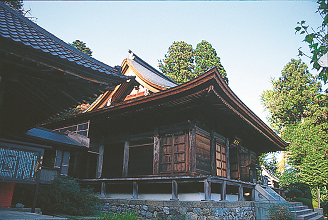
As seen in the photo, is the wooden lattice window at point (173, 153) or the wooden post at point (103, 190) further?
the wooden post at point (103, 190)

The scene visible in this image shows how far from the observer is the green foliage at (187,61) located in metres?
32.9

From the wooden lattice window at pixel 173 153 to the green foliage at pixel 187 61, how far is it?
21628mm

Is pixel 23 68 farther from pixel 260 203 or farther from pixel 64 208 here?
pixel 260 203

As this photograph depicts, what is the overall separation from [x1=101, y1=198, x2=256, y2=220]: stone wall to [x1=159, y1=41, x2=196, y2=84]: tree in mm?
24015

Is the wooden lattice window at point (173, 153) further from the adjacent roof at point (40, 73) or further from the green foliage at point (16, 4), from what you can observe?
the green foliage at point (16, 4)

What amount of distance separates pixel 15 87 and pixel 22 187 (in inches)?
237

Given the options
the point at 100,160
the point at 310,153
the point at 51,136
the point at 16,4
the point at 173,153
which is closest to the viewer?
the point at 173,153

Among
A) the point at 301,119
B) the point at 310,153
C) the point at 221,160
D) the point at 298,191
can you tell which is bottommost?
the point at 298,191

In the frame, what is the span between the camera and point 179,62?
35.3m

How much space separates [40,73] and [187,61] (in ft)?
105

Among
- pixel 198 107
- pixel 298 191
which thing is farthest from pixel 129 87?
pixel 298 191

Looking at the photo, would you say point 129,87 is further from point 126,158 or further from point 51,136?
point 51,136

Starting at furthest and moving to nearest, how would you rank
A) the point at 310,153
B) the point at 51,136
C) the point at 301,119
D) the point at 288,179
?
the point at 301,119
the point at 288,179
the point at 310,153
the point at 51,136

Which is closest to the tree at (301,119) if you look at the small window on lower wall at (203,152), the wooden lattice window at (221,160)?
the wooden lattice window at (221,160)
